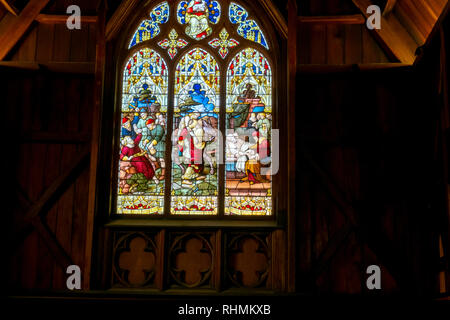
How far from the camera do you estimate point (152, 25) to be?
7.46 meters

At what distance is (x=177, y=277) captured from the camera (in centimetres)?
661

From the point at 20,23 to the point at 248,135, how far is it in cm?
283

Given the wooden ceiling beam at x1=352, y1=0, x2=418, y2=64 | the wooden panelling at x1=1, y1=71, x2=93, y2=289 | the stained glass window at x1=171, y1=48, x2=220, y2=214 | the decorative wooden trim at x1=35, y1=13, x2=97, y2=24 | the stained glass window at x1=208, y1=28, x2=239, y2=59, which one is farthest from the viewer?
the stained glass window at x1=208, y1=28, x2=239, y2=59

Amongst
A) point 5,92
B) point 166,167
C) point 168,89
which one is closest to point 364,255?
point 166,167

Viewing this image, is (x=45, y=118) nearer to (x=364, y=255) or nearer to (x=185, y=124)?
(x=185, y=124)

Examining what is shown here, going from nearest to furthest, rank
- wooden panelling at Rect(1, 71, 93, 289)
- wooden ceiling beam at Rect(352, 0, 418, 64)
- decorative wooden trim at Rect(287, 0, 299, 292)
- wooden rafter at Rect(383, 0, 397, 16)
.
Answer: decorative wooden trim at Rect(287, 0, 299, 292), wooden rafter at Rect(383, 0, 397, 16), wooden panelling at Rect(1, 71, 93, 289), wooden ceiling beam at Rect(352, 0, 418, 64)

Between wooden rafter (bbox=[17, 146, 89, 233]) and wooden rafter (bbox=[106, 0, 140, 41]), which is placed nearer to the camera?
wooden rafter (bbox=[17, 146, 89, 233])

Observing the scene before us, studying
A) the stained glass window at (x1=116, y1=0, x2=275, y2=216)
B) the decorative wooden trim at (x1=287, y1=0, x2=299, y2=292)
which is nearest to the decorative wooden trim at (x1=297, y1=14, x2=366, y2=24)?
the stained glass window at (x1=116, y1=0, x2=275, y2=216)

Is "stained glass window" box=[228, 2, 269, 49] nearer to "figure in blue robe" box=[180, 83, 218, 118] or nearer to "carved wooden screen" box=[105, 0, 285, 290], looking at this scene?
"carved wooden screen" box=[105, 0, 285, 290]

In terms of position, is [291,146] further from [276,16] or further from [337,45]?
[276,16]

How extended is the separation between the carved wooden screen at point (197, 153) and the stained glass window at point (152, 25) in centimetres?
1

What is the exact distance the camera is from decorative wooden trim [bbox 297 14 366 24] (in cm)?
704

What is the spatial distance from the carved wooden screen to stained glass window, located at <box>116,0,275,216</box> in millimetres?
12
